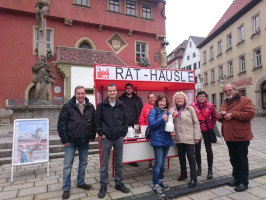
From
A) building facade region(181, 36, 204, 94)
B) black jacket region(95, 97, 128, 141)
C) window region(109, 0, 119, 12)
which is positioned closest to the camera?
black jacket region(95, 97, 128, 141)

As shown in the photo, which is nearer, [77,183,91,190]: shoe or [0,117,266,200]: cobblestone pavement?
[0,117,266,200]: cobblestone pavement

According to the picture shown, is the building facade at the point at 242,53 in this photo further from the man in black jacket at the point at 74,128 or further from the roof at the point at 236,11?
the man in black jacket at the point at 74,128

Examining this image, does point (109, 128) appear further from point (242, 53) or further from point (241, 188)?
point (242, 53)

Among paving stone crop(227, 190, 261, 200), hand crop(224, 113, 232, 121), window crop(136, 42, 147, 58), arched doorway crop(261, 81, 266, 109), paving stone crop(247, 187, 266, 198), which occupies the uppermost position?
window crop(136, 42, 147, 58)

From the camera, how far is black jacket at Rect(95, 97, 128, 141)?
10.5 ft

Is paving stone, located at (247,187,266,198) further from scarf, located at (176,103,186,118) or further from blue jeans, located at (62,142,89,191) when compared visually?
blue jeans, located at (62,142,89,191)

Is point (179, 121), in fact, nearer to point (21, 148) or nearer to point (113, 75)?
point (113, 75)

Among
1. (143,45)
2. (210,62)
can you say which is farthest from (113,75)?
(210,62)

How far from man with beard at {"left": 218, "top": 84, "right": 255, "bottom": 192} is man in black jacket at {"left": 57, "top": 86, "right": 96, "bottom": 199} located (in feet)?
7.89

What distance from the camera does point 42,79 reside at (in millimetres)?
7742

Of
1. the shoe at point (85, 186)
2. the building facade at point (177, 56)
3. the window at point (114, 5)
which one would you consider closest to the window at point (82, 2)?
the window at point (114, 5)

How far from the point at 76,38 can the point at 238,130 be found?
13950mm

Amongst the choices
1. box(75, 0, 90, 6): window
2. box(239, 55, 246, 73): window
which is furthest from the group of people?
box(239, 55, 246, 73): window

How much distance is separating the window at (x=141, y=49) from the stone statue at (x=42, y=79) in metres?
10.2
